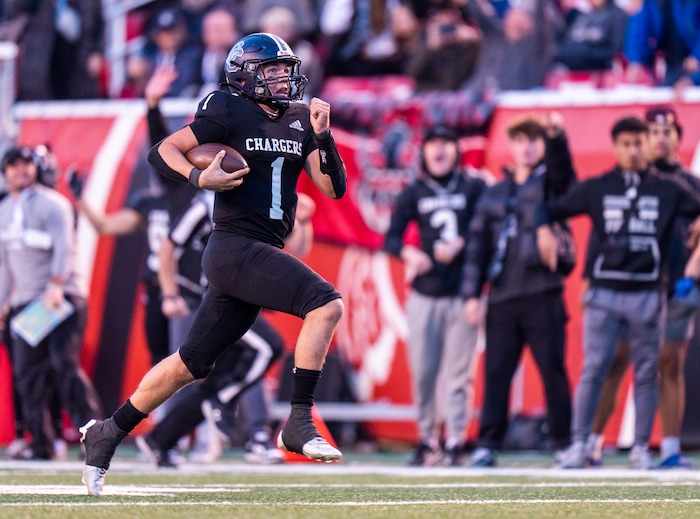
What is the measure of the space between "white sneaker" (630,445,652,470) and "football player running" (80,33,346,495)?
3103mm

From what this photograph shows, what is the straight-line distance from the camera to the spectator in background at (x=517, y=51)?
1083 centimetres

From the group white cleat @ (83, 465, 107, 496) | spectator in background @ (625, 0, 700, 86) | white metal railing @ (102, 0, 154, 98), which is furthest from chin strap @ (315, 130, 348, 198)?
white metal railing @ (102, 0, 154, 98)

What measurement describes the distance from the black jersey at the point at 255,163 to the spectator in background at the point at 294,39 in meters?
5.54

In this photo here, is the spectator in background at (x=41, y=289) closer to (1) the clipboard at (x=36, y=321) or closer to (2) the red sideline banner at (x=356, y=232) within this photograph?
(1) the clipboard at (x=36, y=321)

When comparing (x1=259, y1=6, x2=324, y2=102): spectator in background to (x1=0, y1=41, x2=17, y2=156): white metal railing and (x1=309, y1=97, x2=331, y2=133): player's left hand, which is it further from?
(x1=309, y1=97, x2=331, y2=133): player's left hand

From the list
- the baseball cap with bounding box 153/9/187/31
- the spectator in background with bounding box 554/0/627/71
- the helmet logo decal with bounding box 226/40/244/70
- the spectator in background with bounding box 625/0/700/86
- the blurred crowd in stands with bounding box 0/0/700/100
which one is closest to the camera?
the helmet logo decal with bounding box 226/40/244/70

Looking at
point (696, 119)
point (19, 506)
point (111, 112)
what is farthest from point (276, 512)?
point (111, 112)

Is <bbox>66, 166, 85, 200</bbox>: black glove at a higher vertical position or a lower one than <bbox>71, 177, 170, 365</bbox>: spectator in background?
higher

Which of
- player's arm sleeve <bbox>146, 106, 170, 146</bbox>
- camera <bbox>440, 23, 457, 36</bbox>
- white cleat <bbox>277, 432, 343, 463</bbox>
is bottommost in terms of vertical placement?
white cleat <bbox>277, 432, 343, 463</bbox>

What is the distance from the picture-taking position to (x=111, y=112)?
11172mm

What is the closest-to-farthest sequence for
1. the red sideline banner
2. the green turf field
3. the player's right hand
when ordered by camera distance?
1. the green turf field
2. the player's right hand
3. the red sideline banner

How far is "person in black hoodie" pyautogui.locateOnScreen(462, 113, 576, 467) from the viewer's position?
858 cm

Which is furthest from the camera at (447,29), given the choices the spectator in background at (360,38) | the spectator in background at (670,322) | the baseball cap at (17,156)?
the baseball cap at (17,156)

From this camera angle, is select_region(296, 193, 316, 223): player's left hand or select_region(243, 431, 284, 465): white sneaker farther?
select_region(243, 431, 284, 465): white sneaker
